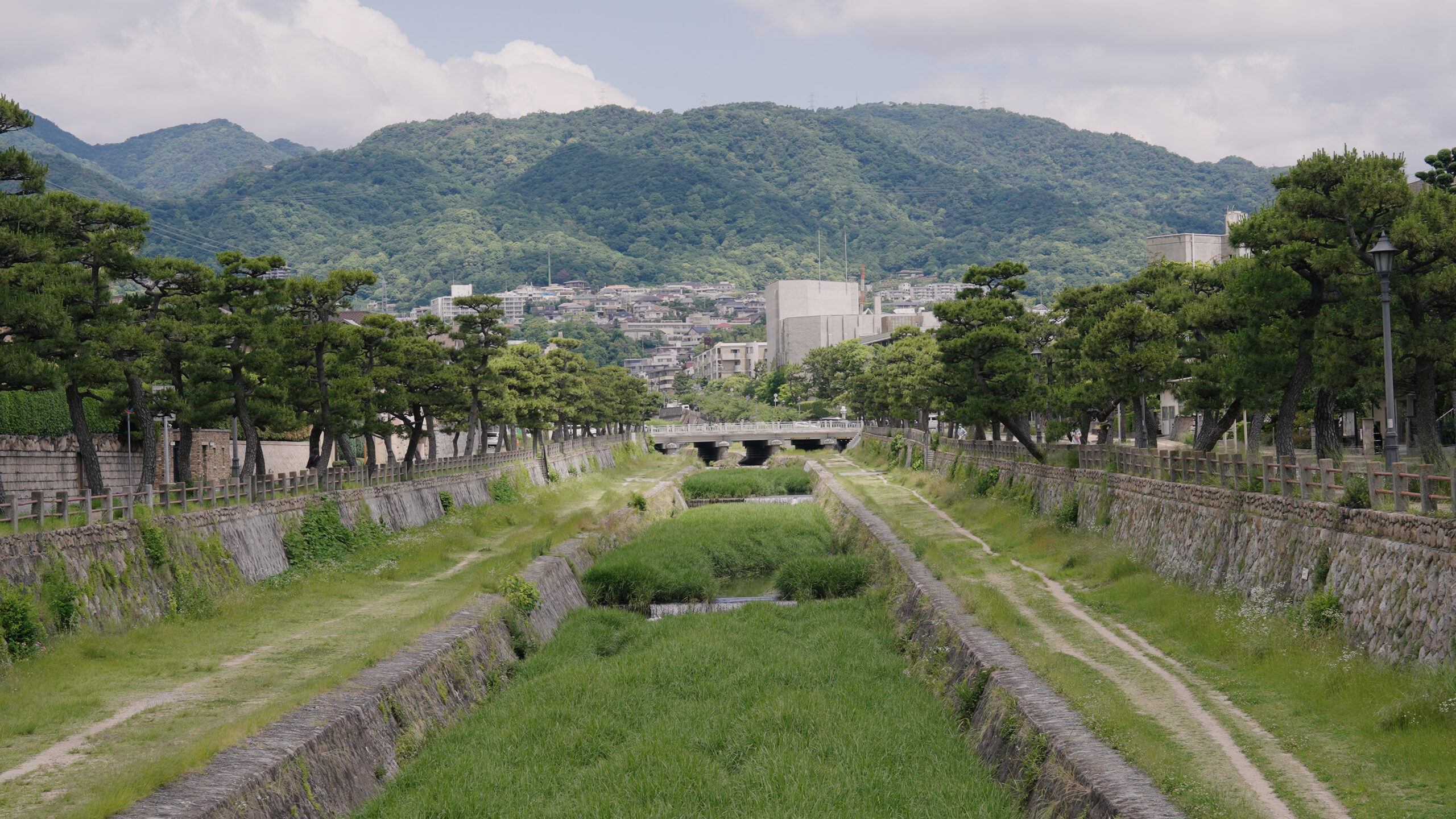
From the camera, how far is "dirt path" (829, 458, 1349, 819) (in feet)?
40.6

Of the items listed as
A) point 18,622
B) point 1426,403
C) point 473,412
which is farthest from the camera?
point 473,412

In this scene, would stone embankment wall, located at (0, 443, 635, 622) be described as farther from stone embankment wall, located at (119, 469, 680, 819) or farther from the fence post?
the fence post

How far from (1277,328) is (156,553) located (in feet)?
83.3

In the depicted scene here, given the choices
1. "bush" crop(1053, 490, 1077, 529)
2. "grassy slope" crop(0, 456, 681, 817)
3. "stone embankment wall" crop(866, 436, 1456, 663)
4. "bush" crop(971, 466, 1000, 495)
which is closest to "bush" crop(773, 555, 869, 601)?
"bush" crop(1053, 490, 1077, 529)

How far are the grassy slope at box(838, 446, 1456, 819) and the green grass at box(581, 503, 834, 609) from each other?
1175 cm

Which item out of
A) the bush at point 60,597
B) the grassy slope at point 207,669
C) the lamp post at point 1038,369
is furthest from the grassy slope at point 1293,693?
the lamp post at point 1038,369

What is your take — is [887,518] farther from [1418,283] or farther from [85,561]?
[85,561]

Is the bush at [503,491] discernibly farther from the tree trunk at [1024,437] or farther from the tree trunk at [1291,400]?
the tree trunk at [1291,400]

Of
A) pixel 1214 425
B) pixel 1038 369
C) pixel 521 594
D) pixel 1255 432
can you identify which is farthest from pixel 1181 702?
pixel 1038 369

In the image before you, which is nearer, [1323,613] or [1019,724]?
[1019,724]

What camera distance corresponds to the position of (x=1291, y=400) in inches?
1108

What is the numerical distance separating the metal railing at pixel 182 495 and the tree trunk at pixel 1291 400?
26155mm

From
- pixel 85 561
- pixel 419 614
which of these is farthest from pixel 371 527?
pixel 85 561

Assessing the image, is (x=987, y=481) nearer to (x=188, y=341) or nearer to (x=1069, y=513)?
(x=1069, y=513)
